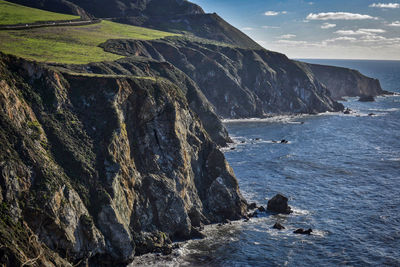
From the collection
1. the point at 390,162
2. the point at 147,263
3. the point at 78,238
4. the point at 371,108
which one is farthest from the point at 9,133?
the point at 371,108

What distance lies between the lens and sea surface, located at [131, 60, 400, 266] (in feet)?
162

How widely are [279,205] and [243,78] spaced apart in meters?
116

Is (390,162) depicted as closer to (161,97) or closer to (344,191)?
(344,191)

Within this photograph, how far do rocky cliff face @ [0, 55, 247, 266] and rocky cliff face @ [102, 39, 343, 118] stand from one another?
240 feet

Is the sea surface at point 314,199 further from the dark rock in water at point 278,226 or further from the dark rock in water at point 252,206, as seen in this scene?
the dark rock in water at point 252,206

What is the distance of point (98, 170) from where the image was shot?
4738 cm

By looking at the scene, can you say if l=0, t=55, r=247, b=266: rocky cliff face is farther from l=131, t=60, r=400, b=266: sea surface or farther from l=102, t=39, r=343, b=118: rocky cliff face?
l=102, t=39, r=343, b=118: rocky cliff face

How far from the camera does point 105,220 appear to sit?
1734 inches

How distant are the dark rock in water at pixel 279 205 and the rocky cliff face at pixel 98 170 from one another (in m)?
5.63

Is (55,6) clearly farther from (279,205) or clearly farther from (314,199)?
(279,205)

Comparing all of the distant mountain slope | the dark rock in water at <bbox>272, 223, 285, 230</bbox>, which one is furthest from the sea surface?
the distant mountain slope

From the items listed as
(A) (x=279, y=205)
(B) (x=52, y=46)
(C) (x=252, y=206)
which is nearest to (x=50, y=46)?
(B) (x=52, y=46)

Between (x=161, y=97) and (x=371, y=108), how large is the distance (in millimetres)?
151229

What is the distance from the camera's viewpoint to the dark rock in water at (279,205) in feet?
208
